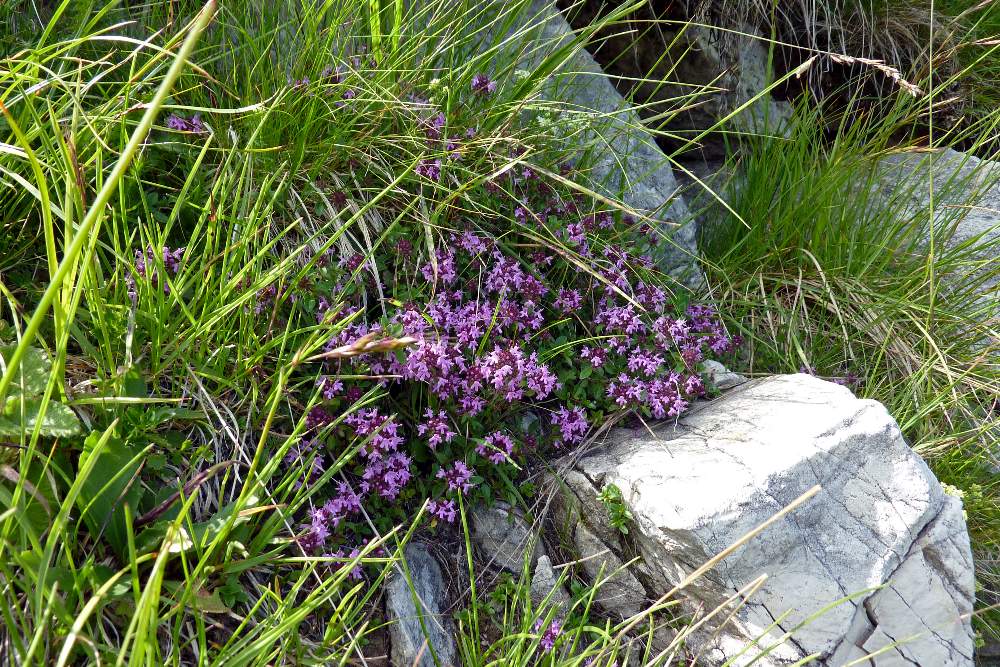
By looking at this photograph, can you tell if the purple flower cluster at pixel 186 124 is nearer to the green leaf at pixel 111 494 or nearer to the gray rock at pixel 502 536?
the green leaf at pixel 111 494

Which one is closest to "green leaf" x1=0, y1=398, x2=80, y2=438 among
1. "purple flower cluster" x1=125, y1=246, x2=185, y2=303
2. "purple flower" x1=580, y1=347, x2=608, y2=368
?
"purple flower cluster" x1=125, y1=246, x2=185, y2=303

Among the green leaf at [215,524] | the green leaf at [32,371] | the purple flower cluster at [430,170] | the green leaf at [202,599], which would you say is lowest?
the green leaf at [202,599]

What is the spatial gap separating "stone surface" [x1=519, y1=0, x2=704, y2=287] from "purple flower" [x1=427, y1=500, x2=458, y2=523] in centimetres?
135

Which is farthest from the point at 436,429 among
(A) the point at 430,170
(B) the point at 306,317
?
(A) the point at 430,170

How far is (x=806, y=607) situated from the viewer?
219cm

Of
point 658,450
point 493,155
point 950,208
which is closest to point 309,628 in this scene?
point 658,450

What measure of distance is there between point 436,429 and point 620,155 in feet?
5.42

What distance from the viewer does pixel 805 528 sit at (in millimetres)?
2268

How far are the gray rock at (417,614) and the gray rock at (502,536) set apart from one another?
173 mm

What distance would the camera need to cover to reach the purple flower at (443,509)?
2.30 meters

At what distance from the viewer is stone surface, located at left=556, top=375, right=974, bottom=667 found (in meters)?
2.19

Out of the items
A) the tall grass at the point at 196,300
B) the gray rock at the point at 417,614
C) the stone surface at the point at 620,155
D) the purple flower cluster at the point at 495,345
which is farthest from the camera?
the stone surface at the point at 620,155

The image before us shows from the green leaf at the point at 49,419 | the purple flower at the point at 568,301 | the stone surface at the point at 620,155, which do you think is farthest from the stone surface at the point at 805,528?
the green leaf at the point at 49,419

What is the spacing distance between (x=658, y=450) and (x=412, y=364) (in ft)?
2.79
